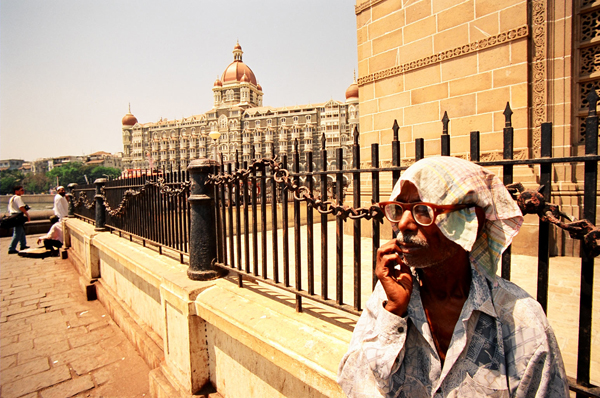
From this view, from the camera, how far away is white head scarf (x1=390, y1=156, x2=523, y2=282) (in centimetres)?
95

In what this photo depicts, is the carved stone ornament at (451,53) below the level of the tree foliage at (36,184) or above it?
above

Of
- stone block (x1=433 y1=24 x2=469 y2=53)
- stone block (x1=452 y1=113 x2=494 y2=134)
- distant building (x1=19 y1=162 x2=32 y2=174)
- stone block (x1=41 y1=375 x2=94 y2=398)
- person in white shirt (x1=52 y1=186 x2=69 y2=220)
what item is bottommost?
stone block (x1=41 y1=375 x2=94 y2=398)

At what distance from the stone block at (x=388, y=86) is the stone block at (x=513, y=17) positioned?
1.72 meters

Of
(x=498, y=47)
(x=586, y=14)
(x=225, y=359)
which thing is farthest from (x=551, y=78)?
(x=225, y=359)

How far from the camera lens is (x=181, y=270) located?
352 cm

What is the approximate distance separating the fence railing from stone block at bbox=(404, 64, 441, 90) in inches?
69.0

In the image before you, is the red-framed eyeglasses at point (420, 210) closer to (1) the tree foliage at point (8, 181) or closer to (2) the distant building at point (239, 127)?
(2) the distant building at point (239, 127)

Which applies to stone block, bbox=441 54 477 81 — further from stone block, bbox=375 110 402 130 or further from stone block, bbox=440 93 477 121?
stone block, bbox=375 110 402 130

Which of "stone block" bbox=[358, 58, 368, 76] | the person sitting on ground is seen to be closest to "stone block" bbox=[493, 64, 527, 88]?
"stone block" bbox=[358, 58, 368, 76]

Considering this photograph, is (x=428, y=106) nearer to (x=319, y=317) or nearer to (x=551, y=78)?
(x=551, y=78)

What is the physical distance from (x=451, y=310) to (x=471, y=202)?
1.22 feet

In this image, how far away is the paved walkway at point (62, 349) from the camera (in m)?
3.62

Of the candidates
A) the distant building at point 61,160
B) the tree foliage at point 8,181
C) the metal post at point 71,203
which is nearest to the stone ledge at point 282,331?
the metal post at point 71,203

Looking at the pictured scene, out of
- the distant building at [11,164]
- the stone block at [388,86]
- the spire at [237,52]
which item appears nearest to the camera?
the stone block at [388,86]
